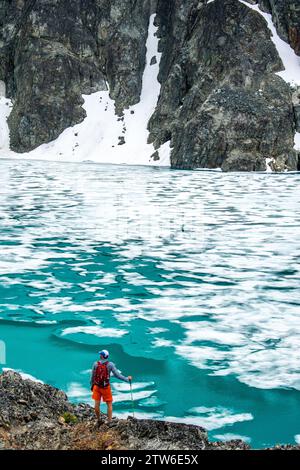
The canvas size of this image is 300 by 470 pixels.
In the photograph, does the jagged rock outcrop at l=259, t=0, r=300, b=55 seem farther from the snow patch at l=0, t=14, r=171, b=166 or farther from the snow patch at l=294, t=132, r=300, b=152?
Result: the snow patch at l=0, t=14, r=171, b=166

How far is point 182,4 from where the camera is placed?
97.8m

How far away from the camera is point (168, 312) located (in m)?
12.2

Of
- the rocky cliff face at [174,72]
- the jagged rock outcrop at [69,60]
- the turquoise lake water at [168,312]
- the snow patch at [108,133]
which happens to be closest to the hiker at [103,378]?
the turquoise lake water at [168,312]

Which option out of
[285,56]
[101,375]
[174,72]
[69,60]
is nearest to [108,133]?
[69,60]

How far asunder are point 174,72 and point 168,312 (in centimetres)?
8356

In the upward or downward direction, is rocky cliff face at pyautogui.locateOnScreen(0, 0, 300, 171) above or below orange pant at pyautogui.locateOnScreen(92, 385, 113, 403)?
above

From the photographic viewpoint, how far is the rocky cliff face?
69.4 m

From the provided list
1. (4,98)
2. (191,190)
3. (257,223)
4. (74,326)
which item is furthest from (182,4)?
(74,326)

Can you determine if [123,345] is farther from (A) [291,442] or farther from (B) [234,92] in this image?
(B) [234,92]

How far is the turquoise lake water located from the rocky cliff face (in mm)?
45955

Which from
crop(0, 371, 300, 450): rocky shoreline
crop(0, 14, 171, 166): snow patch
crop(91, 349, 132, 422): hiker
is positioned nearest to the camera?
crop(0, 371, 300, 450): rocky shoreline

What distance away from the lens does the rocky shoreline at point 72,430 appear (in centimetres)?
584

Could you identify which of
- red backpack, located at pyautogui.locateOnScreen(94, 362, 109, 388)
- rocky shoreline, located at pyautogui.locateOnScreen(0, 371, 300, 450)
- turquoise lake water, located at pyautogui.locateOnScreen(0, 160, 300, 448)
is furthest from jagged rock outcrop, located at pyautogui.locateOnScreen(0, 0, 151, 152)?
red backpack, located at pyautogui.locateOnScreen(94, 362, 109, 388)

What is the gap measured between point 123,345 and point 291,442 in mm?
4048
